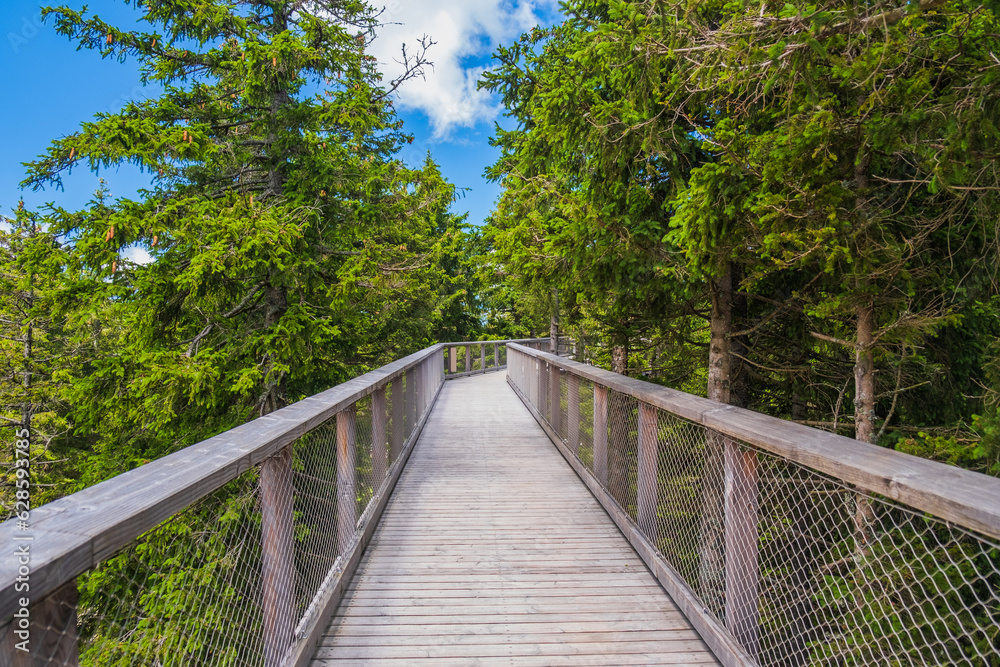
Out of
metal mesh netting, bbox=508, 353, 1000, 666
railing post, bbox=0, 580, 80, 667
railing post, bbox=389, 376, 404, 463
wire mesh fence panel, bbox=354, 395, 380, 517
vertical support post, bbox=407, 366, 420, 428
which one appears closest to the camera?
railing post, bbox=0, 580, 80, 667

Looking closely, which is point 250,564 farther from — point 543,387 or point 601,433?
point 543,387

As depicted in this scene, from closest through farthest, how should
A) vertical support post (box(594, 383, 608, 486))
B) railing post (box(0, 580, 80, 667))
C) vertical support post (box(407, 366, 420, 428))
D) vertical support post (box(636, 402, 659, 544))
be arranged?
railing post (box(0, 580, 80, 667)) < vertical support post (box(636, 402, 659, 544)) < vertical support post (box(594, 383, 608, 486)) < vertical support post (box(407, 366, 420, 428))

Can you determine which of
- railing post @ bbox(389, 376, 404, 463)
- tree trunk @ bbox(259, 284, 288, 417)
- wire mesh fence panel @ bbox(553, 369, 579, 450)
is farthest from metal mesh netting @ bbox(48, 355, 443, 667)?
tree trunk @ bbox(259, 284, 288, 417)

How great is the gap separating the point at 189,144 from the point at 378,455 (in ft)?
19.3

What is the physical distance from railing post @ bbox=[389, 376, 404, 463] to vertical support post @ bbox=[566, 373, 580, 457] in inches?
77.2

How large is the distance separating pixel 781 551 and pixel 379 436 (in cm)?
317

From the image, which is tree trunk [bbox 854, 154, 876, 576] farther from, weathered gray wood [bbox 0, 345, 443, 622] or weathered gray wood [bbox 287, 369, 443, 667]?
weathered gray wood [bbox 0, 345, 443, 622]

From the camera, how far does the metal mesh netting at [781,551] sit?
5.64 ft

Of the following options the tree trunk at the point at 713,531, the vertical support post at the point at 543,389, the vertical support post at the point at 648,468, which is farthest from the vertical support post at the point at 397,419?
the tree trunk at the point at 713,531

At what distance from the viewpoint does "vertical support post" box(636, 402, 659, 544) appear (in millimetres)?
3293

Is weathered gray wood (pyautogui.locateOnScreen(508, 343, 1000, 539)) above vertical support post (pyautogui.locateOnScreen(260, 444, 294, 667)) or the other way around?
above

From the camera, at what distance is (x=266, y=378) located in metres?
7.59

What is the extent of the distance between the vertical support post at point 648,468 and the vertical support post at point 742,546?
0.86 m

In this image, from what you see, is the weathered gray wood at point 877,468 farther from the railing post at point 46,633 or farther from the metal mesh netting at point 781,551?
the railing post at point 46,633
